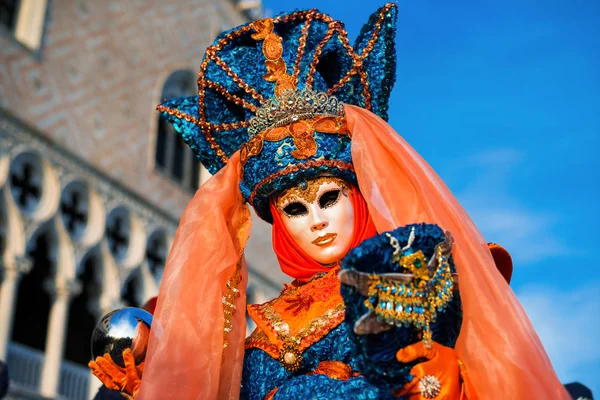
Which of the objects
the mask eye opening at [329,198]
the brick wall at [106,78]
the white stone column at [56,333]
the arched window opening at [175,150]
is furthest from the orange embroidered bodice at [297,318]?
the arched window opening at [175,150]

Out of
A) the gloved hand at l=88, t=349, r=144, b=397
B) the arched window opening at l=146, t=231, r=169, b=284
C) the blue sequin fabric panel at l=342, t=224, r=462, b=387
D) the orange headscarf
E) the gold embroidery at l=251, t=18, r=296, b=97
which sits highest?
the arched window opening at l=146, t=231, r=169, b=284

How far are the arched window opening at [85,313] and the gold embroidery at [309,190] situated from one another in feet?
18.1

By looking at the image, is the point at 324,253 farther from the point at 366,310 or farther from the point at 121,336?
the point at 366,310

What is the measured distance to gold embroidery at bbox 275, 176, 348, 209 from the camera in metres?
1.69

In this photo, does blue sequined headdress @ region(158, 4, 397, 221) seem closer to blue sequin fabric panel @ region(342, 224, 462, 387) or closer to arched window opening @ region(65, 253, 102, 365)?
blue sequin fabric panel @ region(342, 224, 462, 387)

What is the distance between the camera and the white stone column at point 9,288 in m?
5.73

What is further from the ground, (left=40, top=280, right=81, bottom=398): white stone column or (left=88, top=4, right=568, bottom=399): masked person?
(left=40, top=280, right=81, bottom=398): white stone column

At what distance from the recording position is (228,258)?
1683 millimetres

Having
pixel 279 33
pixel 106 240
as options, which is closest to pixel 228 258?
pixel 279 33

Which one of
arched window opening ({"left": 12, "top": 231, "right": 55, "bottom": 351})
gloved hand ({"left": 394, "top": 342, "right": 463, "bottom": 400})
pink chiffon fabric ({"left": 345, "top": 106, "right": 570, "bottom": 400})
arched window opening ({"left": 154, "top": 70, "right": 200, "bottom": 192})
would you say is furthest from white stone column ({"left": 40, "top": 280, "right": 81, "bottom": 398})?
gloved hand ({"left": 394, "top": 342, "right": 463, "bottom": 400})

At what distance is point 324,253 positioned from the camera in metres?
1.69

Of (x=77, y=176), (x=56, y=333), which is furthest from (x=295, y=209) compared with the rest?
(x=77, y=176)

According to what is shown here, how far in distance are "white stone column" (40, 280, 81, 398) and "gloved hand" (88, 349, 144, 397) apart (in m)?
4.74

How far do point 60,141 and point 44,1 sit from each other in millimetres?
1267
